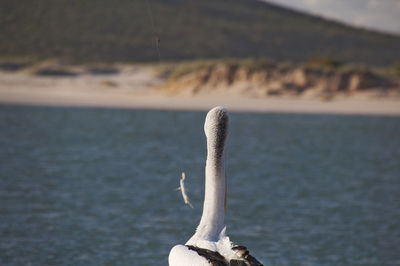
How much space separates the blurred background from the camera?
945 cm

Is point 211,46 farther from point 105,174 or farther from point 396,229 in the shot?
point 396,229

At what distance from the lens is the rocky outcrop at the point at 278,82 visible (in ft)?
102

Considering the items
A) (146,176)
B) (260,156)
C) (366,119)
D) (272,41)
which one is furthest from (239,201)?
(272,41)

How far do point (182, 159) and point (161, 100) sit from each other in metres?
12.1

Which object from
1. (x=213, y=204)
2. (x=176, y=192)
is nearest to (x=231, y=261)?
(x=213, y=204)

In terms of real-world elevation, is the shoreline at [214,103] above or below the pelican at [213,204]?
above

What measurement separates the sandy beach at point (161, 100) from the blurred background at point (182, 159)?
0.07m

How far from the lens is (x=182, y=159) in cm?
1830

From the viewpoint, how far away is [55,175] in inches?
591

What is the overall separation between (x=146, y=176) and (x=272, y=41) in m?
54.9

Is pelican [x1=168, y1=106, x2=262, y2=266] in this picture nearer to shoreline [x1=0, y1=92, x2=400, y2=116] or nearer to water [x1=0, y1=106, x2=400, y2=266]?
water [x1=0, y1=106, x2=400, y2=266]

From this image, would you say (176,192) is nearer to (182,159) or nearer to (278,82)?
(182,159)

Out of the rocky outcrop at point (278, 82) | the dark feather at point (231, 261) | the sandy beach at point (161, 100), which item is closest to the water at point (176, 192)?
the sandy beach at point (161, 100)

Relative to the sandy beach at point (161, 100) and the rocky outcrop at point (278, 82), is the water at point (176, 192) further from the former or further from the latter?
the rocky outcrop at point (278, 82)
